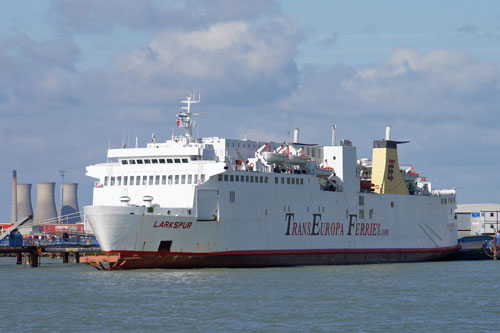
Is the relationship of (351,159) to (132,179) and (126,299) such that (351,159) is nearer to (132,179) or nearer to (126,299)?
(132,179)

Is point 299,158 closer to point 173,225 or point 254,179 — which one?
point 254,179

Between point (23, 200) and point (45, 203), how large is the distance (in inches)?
389

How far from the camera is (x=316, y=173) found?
53.1m

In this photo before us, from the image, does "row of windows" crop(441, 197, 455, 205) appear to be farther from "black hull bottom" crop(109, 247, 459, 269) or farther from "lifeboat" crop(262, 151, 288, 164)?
"lifeboat" crop(262, 151, 288, 164)

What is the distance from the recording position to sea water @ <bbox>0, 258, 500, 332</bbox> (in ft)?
92.8

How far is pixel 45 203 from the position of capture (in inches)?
5379

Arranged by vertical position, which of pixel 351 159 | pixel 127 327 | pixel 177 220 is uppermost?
pixel 351 159

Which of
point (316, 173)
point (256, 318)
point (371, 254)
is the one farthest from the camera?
point (371, 254)

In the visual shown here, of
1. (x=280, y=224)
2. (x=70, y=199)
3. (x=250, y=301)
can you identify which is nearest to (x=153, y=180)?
(x=280, y=224)

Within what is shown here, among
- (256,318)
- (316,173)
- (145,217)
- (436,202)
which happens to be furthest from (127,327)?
(436,202)

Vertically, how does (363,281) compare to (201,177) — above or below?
below

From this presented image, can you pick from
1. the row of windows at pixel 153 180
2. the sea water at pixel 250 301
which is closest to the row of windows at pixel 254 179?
the row of windows at pixel 153 180

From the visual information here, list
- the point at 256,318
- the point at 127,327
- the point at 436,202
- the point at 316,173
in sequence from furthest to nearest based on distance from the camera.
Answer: the point at 436,202 → the point at 316,173 → the point at 256,318 → the point at 127,327

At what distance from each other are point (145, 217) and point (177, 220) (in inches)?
67.4
